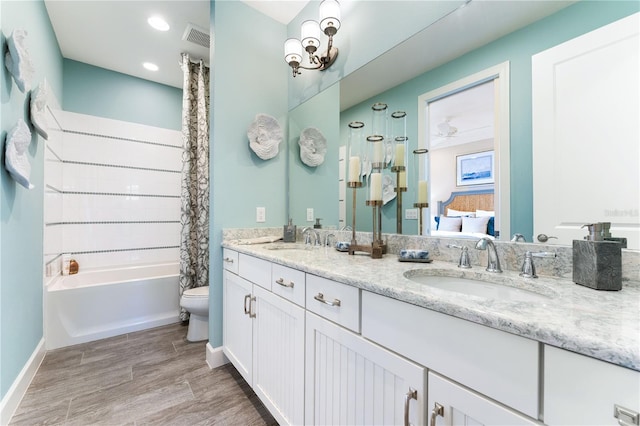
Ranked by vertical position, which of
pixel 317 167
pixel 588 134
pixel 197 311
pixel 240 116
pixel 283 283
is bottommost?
pixel 197 311

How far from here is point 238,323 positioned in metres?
1.66

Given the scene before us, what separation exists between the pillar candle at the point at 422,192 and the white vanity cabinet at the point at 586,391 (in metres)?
0.88

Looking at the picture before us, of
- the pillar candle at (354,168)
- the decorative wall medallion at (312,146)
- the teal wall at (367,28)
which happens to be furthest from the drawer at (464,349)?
the decorative wall medallion at (312,146)

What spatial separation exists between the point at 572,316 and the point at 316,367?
0.80 meters

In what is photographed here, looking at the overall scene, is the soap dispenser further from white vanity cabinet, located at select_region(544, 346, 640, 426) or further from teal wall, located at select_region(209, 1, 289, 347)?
teal wall, located at select_region(209, 1, 289, 347)

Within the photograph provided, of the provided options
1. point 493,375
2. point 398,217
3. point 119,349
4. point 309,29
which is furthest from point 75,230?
point 493,375

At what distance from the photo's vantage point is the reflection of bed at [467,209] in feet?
3.49

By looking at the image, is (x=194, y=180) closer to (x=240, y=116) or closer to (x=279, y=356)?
(x=240, y=116)

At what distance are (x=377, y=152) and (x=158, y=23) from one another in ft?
7.39

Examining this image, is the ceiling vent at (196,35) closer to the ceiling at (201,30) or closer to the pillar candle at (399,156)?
the ceiling at (201,30)

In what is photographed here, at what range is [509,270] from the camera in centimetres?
98

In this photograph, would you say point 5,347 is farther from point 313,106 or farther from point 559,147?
point 559,147

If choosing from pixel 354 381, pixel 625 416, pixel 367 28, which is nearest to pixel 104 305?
pixel 354 381

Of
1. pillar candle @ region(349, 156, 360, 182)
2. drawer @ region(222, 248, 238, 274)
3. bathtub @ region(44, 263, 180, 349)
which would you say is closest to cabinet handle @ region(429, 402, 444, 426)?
pillar candle @ region(349, 156, 360, 182)
